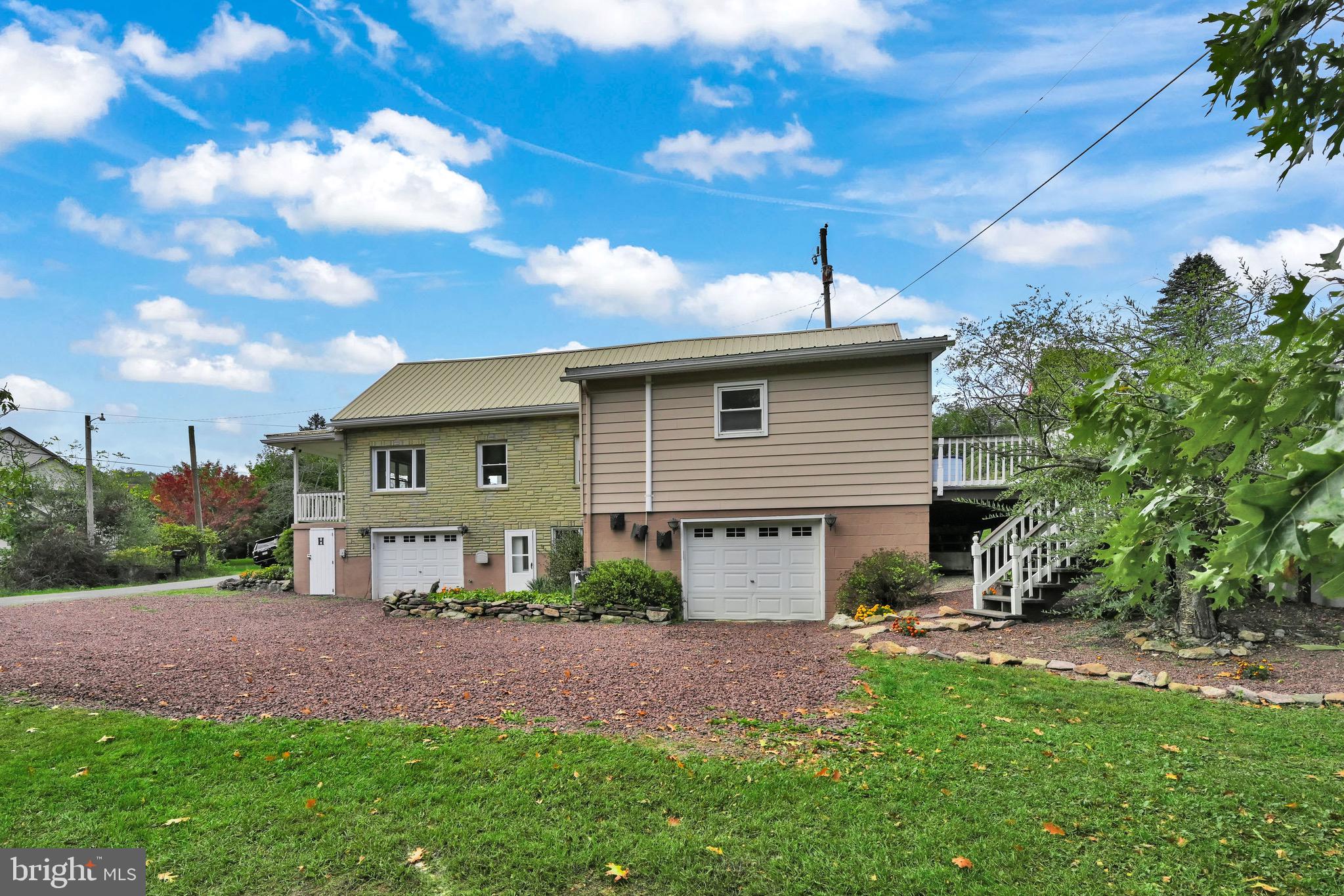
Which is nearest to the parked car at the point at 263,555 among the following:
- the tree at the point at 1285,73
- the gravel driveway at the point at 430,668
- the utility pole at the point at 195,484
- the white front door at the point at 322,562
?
the utility pole at the point at 195,484

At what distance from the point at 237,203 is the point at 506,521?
339 inches

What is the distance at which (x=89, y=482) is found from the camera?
80.9 feet

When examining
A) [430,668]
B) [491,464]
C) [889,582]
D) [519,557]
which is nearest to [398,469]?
[491,464]

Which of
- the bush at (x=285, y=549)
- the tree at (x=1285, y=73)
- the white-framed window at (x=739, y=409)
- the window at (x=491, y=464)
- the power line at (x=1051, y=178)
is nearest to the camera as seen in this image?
Answer: the tree at (x=1285, y=73)

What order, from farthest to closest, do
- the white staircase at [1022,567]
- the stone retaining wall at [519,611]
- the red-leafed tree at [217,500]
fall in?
the red-leafed tree at [217,500] < the stone retaining wall at [519,611] < the white staircase at [1022,567]

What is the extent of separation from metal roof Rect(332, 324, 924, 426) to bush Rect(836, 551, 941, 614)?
5588mm

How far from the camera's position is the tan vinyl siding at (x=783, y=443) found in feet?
42.0

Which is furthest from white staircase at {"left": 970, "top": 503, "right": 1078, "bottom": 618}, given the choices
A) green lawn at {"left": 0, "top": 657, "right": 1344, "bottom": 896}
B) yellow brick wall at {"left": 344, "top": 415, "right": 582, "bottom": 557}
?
yellow brick wall at {"left": 344, "top": 415, "right": 582, "bottom": 557}

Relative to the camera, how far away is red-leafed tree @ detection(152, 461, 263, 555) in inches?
1236

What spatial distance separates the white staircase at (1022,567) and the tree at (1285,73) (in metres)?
8.28

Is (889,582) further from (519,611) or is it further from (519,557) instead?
(519,557)

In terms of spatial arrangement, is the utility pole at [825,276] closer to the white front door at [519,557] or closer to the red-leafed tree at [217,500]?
the white front door at [519,557]

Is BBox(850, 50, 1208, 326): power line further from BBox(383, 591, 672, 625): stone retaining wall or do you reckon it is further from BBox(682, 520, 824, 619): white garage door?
BBox(383, 591, 672, 625): stone retaining wall

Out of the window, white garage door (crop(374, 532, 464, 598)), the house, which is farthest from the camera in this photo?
white garage door (crop(374, 532, 464, 598))
